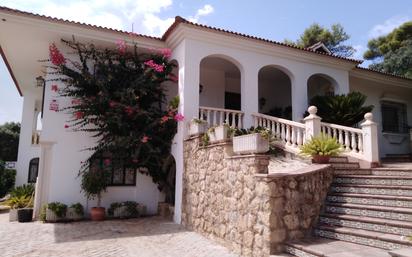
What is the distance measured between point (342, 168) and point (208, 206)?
341 centimetres

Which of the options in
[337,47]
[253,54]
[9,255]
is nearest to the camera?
[9,255]

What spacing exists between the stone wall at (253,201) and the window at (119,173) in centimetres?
375

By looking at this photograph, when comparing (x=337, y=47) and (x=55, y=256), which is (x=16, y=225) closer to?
(x=55, y=256)

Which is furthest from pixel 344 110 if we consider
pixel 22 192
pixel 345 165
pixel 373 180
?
pixel 22 192

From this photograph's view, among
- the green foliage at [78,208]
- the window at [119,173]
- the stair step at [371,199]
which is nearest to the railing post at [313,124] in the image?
the stair step at [371,199]

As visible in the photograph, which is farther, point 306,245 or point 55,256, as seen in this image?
point 55,256

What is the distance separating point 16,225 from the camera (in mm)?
9109

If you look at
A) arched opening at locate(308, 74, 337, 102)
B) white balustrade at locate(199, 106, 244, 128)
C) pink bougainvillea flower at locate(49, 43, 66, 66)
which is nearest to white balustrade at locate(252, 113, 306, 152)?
white balustrade at locate(199, 106, 244, 128)

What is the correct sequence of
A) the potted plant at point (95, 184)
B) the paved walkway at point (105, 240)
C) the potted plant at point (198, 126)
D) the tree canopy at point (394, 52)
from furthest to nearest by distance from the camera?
the tree canopy at point (394, 52)
the potted plant at point (95, 184)
the potted plant at point (198, 126)
the paved walkway at point (105, 240)

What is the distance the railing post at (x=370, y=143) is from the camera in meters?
8.00

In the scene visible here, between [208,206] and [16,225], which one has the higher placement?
[208,206]

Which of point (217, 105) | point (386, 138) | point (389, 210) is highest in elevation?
point (217, 105)

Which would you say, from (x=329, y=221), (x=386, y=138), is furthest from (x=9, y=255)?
(x=386, y=138)

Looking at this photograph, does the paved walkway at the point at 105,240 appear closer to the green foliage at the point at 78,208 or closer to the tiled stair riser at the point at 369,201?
the green foliage at the point at 78,208
